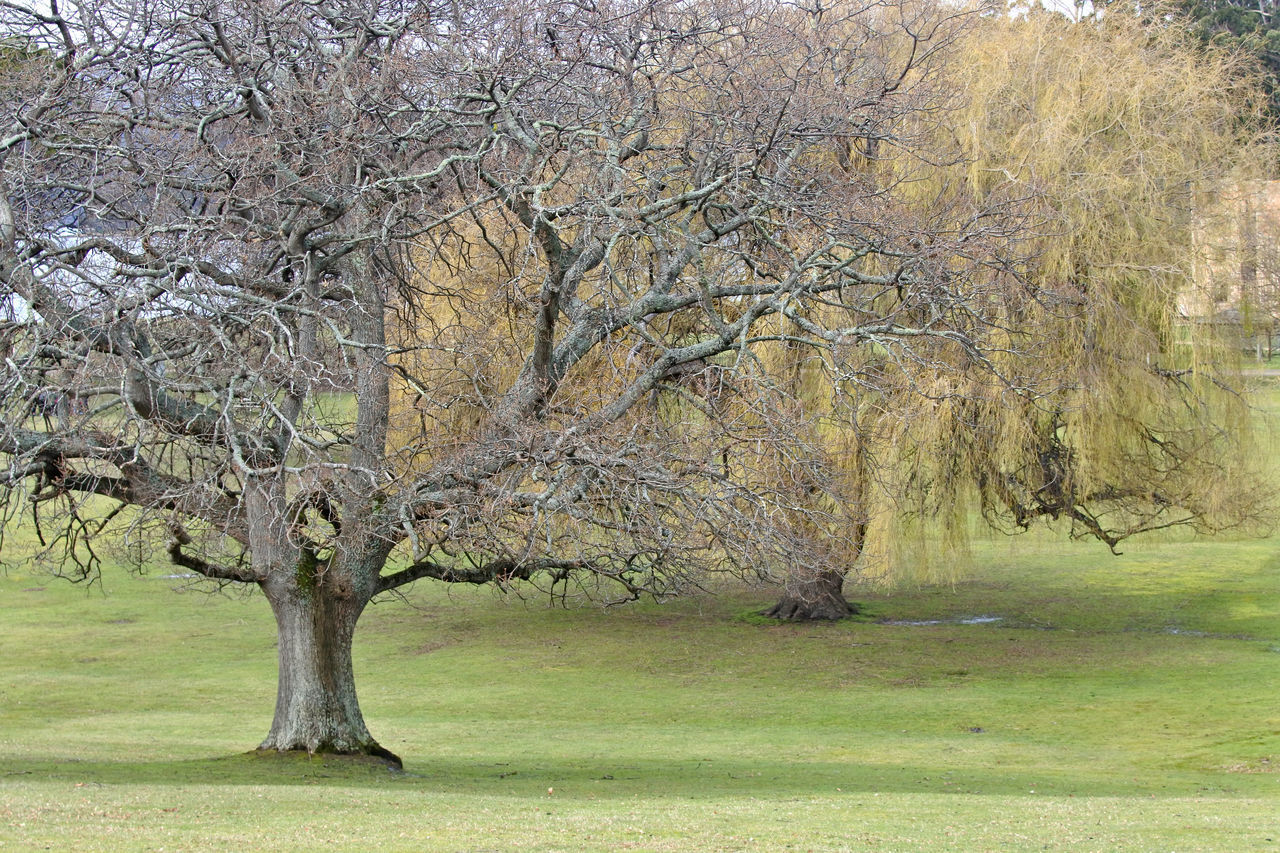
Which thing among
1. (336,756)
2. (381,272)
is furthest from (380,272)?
(336,756)

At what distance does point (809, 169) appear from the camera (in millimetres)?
15789

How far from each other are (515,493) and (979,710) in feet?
38.7

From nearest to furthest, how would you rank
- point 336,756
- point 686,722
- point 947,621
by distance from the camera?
1. point 336,756
2. point 686,722
3. point 947,621

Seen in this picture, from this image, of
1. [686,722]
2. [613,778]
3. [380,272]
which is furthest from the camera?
[686,722]

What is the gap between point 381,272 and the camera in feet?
53.1

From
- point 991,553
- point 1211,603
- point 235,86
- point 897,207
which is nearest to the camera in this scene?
point 235,86

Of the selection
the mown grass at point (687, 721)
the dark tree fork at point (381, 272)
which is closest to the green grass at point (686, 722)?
the mown grass at point (687, 721)

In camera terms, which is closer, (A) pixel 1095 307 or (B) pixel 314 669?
(B) pixel 314 669

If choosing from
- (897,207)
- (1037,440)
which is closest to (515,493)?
(897,207)

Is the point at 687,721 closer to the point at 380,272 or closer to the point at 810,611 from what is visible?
the point at 380,272

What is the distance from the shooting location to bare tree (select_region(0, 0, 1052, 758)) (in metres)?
12.3

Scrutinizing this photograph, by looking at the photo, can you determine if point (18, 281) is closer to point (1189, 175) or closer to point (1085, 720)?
point (1085, 720)

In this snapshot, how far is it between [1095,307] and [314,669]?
13827mm

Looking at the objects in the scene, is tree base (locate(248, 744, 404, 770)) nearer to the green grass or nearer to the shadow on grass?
the shadow on grass
